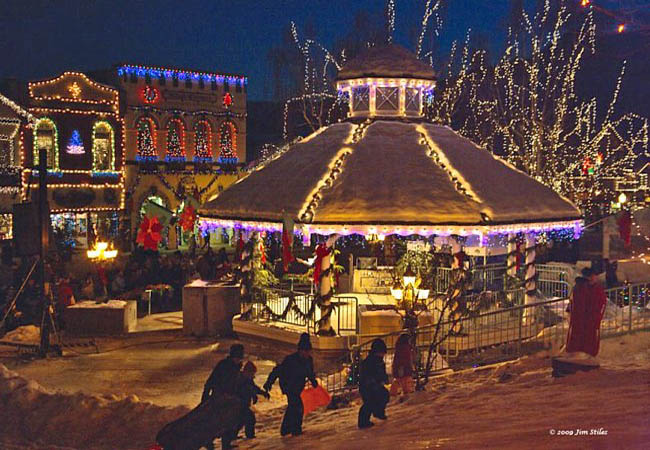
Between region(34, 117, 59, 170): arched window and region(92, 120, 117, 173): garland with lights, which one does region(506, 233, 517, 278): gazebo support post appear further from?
region(92, 120, 117, 173): garland with lights

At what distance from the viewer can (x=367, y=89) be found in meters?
21.8

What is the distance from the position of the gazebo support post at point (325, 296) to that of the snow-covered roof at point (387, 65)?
5.58 metres

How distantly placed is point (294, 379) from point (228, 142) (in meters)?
34.9

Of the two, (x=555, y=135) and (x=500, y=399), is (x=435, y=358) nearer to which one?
(x=500, y=399)

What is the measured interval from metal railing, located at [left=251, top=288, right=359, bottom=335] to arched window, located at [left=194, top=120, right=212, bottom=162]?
23.1 metres

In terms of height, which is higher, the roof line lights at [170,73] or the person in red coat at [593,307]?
the roof line lights at [170,73]

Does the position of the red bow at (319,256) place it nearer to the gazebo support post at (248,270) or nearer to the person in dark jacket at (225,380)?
the gazebo support post at (248,270)

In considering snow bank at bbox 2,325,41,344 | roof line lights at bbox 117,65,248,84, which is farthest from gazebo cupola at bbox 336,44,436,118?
roof line lights at bbox 117,65,248,84

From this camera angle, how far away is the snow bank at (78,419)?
11914 millimetres

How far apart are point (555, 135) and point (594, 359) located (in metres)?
27.6

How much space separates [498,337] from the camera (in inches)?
713

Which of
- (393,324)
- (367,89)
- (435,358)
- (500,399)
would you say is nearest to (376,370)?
(500,399)

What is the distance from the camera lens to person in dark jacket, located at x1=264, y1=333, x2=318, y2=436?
34.8 feet

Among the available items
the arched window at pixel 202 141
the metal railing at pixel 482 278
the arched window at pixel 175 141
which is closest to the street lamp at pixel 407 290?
the metal railing at pixel 482 278
